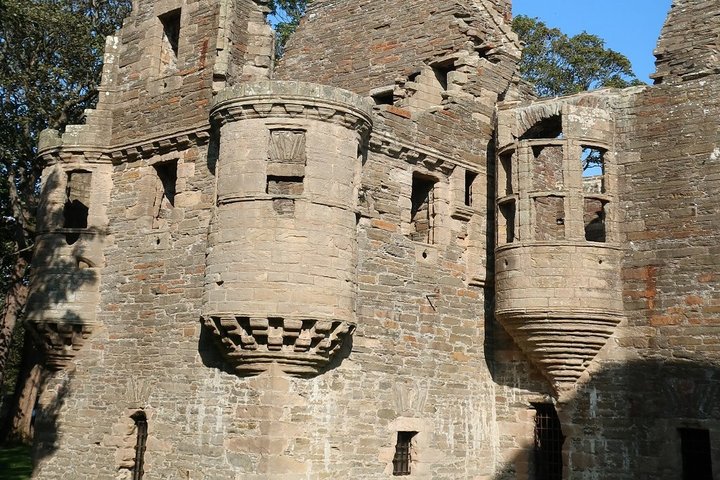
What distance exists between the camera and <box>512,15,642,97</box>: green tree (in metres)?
29.4

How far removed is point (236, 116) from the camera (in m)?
12.4

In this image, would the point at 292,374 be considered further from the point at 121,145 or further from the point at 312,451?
the point at 121,145

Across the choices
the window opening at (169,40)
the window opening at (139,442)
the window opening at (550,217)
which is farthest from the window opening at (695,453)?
the window opening at (169,40)

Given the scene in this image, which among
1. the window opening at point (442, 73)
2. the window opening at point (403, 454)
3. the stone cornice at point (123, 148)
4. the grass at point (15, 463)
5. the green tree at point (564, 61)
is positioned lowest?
the grass at point (15, 463)

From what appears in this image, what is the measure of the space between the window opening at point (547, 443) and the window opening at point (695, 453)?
198 cm

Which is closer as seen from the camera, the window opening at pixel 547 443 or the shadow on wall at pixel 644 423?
the shadow on wall at pixel 644 423

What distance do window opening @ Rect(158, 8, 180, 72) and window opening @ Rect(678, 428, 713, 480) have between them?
10.5 m

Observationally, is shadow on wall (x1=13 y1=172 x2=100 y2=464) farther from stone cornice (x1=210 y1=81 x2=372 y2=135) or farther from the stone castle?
stone cornice (x1=210 y1=81 x2=372 y2=135)

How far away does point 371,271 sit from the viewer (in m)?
13.2

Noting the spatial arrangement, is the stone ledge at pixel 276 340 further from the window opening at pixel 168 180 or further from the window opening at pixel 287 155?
the window opening at pixel 168 180

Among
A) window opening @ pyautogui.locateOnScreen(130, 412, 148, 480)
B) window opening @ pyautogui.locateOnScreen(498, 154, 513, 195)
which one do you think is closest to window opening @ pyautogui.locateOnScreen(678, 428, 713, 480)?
window opening @ pyautogui.locateOnScreen(498, 154, 513, 195)

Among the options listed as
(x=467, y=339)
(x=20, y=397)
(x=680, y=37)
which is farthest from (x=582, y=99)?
(x=20, y=397)

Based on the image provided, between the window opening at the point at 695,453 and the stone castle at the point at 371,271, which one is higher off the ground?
the stone castle at the point at 371,271

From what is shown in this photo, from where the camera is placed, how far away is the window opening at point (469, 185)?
15.3 m
